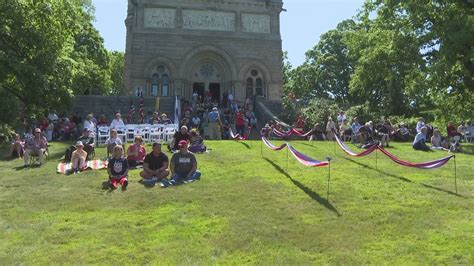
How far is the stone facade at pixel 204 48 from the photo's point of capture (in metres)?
37.7

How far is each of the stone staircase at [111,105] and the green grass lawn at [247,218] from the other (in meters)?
16.9

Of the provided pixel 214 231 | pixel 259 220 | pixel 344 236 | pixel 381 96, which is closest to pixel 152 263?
pixel 214 231

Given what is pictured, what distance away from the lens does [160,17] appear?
3822 centimetres

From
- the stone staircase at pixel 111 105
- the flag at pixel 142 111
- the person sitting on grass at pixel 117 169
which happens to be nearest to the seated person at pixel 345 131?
the flag at pixel 142 111

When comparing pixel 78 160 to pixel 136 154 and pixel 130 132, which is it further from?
pixel 130 132

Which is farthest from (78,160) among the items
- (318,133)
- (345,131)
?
(318,133)

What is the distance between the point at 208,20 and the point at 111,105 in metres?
11.4

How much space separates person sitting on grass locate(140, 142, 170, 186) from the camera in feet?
41.3

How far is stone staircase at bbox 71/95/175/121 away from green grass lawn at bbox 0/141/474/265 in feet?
55.4

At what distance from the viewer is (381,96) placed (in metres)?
46.1

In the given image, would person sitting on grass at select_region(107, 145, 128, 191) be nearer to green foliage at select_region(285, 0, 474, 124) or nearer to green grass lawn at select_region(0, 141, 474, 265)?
green grass lawn at select_region(0, 141, 474, 265)

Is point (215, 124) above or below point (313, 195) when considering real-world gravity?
above

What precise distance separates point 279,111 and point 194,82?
29.9ft

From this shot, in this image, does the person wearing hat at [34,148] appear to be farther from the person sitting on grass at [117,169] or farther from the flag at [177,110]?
the flag at [177,110]
